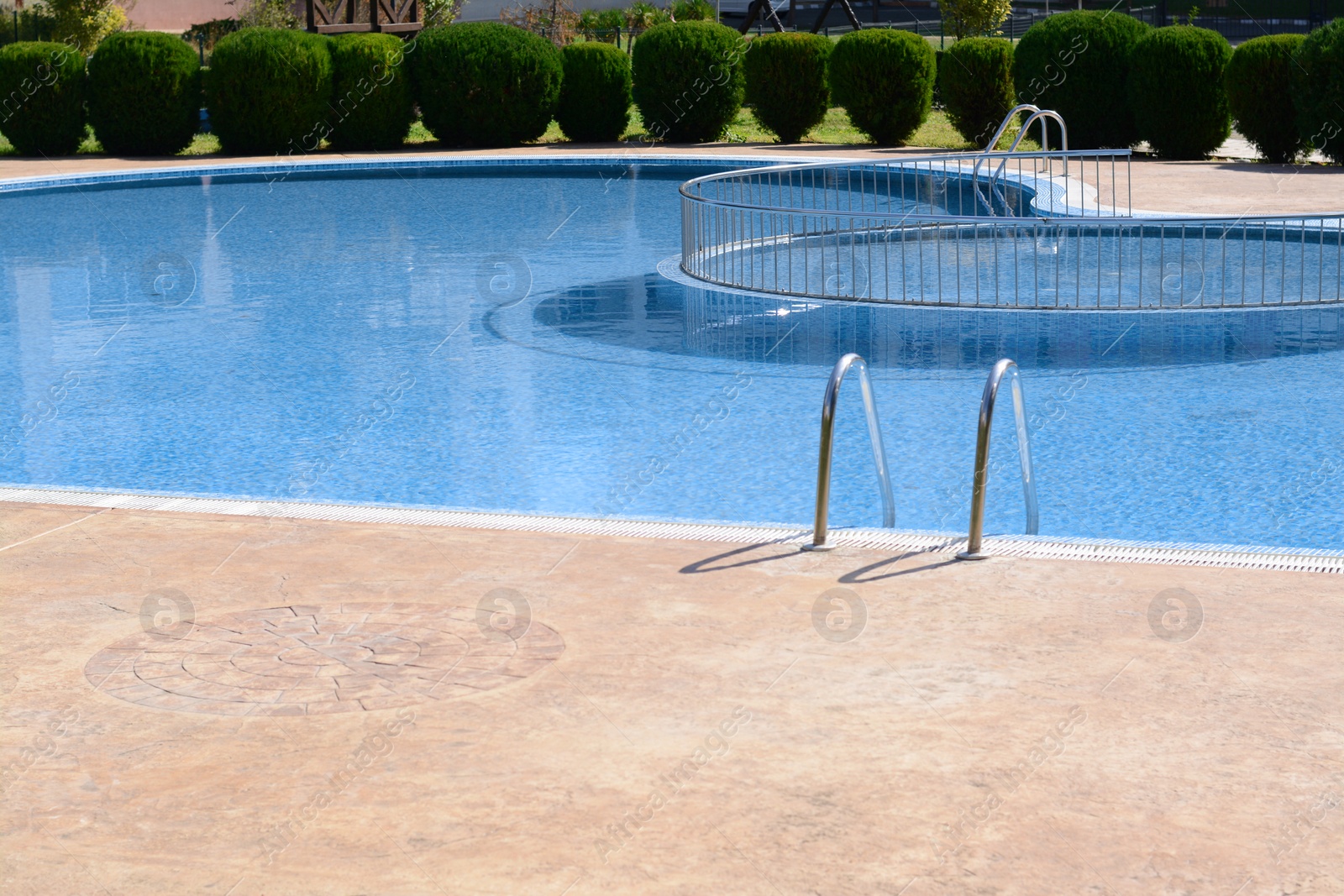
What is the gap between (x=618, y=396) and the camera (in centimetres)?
1009

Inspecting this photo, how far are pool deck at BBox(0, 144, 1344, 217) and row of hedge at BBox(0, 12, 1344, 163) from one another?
0.59m

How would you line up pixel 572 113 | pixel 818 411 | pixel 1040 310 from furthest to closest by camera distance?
1. pixel 572 113
2. pixel 1040 310
3. pixel 818 411

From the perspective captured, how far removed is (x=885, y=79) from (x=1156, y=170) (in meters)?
5.14

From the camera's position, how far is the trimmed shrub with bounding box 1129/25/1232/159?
21.9 meters

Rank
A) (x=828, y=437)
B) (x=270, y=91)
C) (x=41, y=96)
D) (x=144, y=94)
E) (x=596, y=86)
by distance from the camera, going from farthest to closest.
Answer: (x=596, y=86) → (x=270, y=91) → (x=144, y=94) → (x=41, y=96) → (x=828, y=437)

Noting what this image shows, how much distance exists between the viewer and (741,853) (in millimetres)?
3578

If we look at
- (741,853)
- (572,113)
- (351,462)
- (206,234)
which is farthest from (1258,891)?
(572,113)

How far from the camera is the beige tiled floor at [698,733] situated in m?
3.54

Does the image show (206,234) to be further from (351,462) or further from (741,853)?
(741,853)

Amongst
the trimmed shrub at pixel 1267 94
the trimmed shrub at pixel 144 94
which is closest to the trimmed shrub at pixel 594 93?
the trimmed shrub at pixel 144 94

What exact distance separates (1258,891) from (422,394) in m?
7.56

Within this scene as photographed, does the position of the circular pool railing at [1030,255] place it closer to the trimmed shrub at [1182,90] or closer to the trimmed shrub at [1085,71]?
the trimmed shrub at [1182,90]

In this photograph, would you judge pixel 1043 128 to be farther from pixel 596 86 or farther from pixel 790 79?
pixel 596 86

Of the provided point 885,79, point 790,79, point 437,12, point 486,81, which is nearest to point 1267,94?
point 885,79
